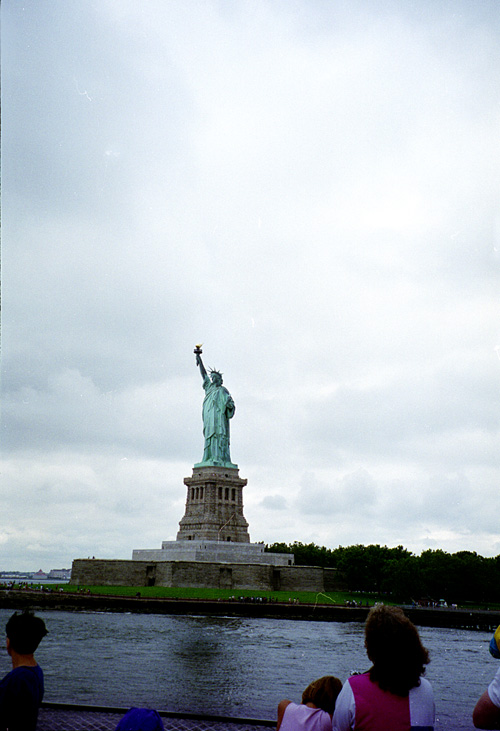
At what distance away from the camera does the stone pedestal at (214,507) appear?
2557 inches

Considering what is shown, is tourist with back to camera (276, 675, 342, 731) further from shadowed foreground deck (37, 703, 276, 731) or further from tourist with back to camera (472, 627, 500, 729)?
shadowed foreground deck (37, 703, 276, 731)

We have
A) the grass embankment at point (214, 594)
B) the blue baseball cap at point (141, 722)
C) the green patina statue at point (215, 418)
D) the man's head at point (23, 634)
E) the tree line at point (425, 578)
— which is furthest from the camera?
the green patina statue at point (215, 418)

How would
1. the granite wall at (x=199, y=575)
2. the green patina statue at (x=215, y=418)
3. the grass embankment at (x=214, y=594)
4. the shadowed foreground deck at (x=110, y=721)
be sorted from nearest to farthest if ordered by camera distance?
the shadowed foreground deck at (x=110, y=721), the grass embankment at (x=214, y=594), the granite wall at (x=199, y=575), the green patina statue at (x=215, y=418)

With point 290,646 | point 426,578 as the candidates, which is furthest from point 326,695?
point 426,578

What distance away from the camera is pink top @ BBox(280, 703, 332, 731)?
452cm

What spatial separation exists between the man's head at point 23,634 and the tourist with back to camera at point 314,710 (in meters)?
1.97

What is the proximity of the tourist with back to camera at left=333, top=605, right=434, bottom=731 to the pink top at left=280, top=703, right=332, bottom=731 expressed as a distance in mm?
626

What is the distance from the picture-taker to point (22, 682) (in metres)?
4.27

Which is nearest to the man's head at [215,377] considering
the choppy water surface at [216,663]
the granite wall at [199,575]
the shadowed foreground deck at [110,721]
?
the granite wall at [199,575]

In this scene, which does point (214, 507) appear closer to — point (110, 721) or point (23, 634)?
point (110, 721)

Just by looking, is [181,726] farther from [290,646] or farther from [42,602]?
[42,602]

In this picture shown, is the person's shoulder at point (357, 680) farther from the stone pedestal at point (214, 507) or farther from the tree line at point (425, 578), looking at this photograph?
the tree line at point (425, 578)

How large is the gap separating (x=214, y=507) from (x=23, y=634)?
62.9 metres

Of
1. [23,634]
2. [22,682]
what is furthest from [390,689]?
[23,634]
